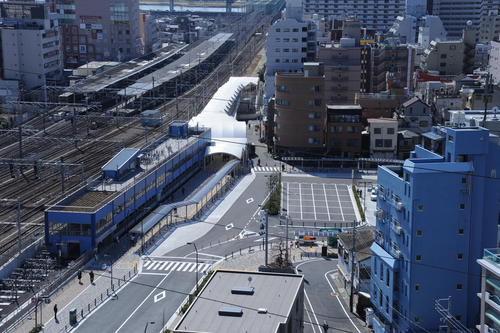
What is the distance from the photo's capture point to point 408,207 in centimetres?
1455

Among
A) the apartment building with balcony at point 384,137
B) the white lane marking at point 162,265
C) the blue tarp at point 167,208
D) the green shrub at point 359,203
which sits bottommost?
the white lane marking at point 162,265

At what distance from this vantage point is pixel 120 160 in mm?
24094

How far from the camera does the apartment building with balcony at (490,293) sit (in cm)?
1186

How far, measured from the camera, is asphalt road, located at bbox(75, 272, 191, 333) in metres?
15.8

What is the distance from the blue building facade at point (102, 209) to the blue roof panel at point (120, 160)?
319 millimetres

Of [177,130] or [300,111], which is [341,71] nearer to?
[300,111]

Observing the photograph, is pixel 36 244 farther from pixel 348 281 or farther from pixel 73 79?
pixel 73 79

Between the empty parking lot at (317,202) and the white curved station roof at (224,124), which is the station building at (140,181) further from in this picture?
the empty parking lot at (317,202)

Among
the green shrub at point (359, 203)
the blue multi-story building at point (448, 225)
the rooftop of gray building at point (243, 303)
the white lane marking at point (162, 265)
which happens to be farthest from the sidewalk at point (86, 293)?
the green shrub at point (359, 203)

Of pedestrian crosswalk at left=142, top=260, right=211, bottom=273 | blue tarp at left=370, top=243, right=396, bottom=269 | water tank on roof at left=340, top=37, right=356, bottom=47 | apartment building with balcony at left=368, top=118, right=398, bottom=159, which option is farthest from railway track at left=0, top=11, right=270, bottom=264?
blue tarp at left=370, top=243, right=396, bottom=269

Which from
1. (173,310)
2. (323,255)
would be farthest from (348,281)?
(173,310)

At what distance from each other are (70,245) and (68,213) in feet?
2.64

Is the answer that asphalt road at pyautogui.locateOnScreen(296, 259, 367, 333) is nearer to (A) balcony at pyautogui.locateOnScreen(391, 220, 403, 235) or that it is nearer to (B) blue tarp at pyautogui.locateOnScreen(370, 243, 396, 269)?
(B) blue tarp at pyautogui.locateOnScreen(370, 243, 396, 269)

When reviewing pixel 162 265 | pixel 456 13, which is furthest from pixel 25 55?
pixel 456 13
